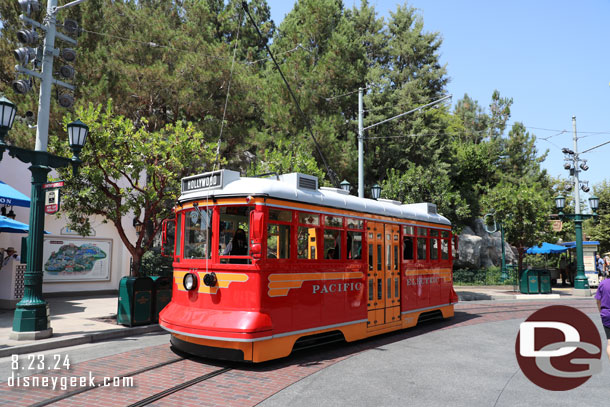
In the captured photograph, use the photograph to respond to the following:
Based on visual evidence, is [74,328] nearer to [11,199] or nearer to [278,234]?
[11,199]

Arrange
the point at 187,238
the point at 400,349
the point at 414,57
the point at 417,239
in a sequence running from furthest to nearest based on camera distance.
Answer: the point at 414,57 → the point at 417,239 → the point at 400,349 → the point at 187,238

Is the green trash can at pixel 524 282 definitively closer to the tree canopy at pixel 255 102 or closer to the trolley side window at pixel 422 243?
the tree canopy at pixel 255 102

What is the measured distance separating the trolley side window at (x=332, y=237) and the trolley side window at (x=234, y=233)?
1.64 metres

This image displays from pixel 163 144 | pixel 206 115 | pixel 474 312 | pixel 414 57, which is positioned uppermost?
pixel 414 57

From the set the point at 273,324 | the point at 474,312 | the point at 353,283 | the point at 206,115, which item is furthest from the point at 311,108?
the point at 273,324

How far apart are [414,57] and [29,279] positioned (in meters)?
34.6

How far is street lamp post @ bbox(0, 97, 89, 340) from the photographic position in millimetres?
9203

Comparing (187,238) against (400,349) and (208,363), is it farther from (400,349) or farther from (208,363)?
(400,349)

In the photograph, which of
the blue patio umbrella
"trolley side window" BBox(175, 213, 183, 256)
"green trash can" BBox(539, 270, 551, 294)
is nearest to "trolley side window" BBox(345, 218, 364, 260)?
"trolley side window" BBox(175, 213, 183, 256)

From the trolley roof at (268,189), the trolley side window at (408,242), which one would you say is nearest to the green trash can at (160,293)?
the trolley roof at (268,189)

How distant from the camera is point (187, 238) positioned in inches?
A: 332

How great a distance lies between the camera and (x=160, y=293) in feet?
37.6

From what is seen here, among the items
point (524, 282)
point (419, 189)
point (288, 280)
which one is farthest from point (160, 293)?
point (419, 189)

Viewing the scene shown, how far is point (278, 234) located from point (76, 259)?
13.6m
